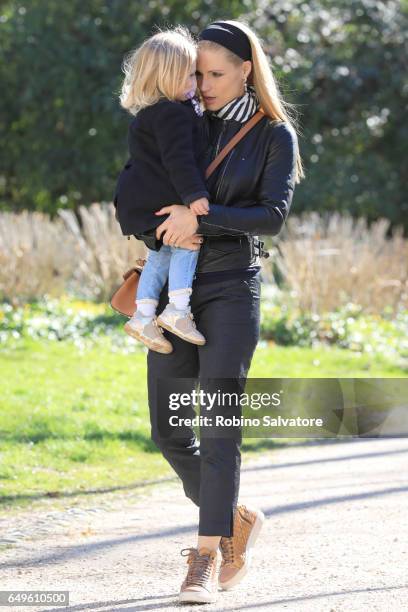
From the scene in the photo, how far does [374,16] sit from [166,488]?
1431cm

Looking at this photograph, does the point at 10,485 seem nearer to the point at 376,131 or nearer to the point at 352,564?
the point at 352,564

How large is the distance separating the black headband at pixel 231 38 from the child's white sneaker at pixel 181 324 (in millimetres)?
911

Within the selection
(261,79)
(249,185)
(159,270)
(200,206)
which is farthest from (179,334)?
(261,79)

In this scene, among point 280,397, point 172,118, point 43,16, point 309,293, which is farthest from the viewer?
point 43,16

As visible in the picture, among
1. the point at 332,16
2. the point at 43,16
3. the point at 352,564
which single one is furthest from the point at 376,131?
the point at 352,564

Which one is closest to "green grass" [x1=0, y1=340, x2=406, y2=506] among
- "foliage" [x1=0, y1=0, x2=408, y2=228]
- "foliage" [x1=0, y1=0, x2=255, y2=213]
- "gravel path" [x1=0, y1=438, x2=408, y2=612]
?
"gravel path" [x1=0, y1=438, x2=408, y2=612]

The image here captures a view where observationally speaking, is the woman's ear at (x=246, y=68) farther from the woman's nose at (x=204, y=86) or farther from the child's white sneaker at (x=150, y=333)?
the child's white sneaker at (x=150, y=333)

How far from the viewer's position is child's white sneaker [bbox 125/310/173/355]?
3650 millimetres

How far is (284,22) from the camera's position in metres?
18.2

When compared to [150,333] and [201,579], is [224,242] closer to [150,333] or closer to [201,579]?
[150,333]

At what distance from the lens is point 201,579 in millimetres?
3553

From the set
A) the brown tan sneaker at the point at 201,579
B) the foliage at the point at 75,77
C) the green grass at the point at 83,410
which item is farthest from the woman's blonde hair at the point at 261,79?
the foliage at the point at 75,77

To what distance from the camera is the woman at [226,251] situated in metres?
3.57

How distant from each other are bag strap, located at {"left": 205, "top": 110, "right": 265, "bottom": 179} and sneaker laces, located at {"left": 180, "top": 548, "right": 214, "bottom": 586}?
50.8 inches
